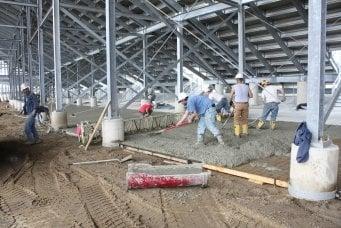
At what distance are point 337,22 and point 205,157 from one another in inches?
277

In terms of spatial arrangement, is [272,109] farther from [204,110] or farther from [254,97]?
[254,97]

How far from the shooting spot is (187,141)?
8.11 meters

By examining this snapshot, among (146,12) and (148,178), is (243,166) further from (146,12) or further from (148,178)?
(146,12)

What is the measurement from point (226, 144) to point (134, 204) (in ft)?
10.8

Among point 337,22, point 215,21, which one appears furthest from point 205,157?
point 215,21

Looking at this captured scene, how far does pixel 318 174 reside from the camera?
444 centimetres

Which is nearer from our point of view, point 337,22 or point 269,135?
point 269,135

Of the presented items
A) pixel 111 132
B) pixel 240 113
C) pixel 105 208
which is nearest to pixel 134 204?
pixel 105 208

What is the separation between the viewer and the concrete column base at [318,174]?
4.42 meters

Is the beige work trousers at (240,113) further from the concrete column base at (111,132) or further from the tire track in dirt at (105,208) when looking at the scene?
the tire track in dirt at (105,208)

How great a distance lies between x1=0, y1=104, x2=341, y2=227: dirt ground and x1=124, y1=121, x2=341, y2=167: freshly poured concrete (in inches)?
27.2

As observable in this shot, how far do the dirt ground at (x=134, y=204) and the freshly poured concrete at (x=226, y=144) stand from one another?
69cm

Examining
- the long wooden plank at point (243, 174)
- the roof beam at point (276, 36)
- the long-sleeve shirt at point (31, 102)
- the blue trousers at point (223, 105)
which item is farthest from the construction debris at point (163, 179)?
the roof beam at point (276, 36)

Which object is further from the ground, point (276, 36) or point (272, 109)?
point (276, 36)
